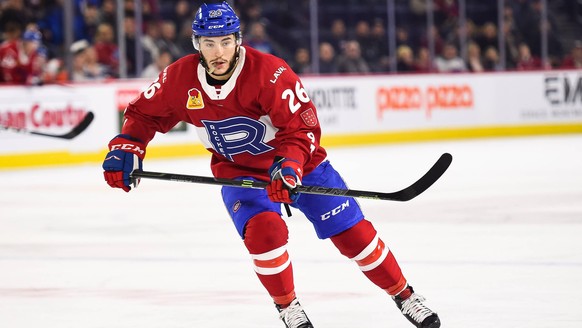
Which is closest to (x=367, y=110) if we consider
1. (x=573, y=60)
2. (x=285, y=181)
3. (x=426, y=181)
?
(x=573, y=60)

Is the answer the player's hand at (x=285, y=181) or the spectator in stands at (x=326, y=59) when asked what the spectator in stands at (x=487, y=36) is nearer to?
the spectator in stands at (x=326, y=59)

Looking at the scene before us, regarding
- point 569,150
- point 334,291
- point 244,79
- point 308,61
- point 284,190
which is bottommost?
point 569,150

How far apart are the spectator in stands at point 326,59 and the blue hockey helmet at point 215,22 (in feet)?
31.6

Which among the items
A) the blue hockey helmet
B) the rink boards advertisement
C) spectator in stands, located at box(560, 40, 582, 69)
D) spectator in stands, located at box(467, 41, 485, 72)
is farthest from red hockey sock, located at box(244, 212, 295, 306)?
spectator in stands, located at box(560, 40, 582, 69)

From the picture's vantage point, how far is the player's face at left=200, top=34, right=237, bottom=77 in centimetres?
363

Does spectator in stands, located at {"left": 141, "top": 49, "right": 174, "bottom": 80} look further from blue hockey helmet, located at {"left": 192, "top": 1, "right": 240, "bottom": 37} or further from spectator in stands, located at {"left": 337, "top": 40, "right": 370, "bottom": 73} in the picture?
blue hockey helmet, located at {"left": 192, "top": 1, "right": 240, "bottom": 37}

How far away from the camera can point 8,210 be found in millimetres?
7855

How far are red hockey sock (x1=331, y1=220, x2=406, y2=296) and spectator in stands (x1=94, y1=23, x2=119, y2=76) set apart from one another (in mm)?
8232

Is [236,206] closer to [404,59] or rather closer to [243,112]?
[243,112]

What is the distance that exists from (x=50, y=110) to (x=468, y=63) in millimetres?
5618

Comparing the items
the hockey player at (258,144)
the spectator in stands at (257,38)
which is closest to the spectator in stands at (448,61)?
the spectator in stands at (257,38)

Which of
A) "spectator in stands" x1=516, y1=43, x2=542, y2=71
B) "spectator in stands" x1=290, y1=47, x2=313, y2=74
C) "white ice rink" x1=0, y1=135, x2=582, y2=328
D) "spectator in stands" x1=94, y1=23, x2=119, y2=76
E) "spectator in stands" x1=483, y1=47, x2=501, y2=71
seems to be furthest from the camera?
"spectator in stands" x1=516, y1=43, x2=542, y2=71

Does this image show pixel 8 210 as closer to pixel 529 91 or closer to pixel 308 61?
pixel 308 61

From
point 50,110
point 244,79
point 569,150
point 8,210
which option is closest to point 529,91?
point 569,150
